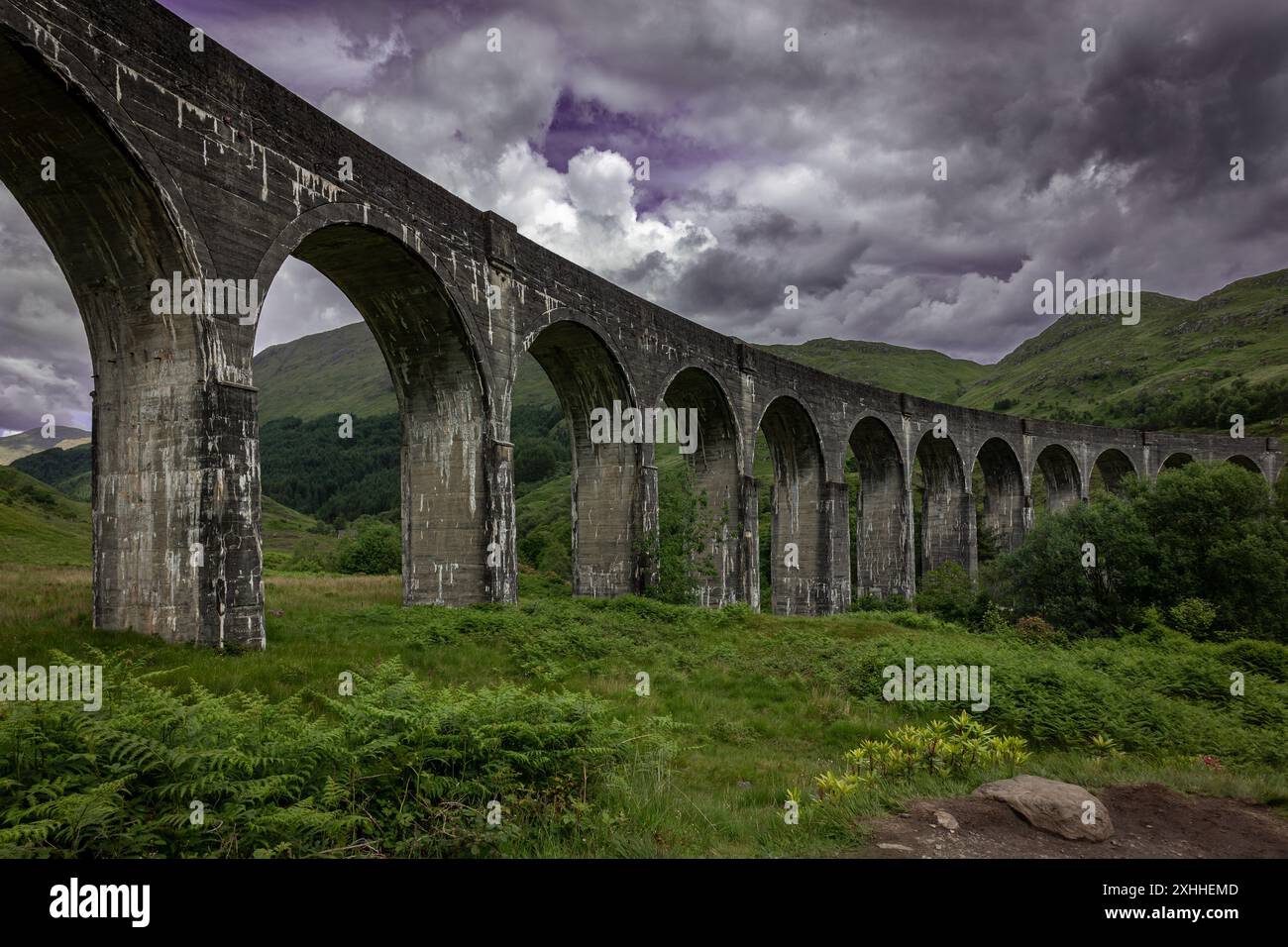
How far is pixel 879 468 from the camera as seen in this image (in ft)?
116

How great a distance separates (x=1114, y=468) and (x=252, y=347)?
5646 cm

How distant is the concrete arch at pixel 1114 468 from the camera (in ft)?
163

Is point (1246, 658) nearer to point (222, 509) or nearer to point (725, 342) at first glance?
point (725, 342)

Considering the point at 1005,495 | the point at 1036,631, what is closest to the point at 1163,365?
the point at 1005,495

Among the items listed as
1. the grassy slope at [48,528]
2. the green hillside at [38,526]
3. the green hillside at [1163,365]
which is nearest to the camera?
the green hillside at [38,526]

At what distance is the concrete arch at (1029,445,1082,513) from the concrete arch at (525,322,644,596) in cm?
3255

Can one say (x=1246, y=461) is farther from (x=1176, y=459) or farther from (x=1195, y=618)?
(x=1195, y=618)

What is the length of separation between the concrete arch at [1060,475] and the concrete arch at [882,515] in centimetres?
1551

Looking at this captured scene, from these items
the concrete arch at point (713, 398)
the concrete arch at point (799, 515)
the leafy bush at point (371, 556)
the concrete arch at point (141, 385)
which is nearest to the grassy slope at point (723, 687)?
the concrete arch at point (141, 385)

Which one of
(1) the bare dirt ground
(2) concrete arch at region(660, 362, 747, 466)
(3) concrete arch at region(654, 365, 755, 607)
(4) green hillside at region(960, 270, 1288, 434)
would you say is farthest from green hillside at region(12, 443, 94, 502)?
(1) the bare dirt ground

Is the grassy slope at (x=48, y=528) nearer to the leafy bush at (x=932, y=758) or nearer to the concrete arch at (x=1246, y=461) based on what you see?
the leafy bush at (x=932, y=758)

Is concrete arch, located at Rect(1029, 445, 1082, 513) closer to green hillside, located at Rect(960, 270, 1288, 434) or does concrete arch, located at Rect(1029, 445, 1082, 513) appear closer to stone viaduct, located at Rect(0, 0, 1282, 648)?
stone viaduct, located at Rect(0, 0, 1282, 648)

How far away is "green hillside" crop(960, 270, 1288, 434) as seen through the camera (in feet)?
283
